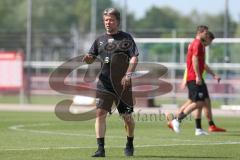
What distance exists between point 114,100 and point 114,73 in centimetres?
41

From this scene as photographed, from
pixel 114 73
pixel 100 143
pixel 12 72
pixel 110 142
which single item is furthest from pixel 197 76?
pixel 12 72

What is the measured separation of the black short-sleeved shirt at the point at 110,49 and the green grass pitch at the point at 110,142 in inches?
46.0

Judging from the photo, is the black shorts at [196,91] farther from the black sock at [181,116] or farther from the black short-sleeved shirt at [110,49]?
the black short-sleeved shirt at [110,49]

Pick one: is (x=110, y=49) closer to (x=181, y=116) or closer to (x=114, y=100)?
(x=114, y=100)

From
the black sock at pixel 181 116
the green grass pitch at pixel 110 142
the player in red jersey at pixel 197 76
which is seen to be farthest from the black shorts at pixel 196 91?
the green grass pitch at pixel 110 142

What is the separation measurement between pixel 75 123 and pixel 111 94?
9151 millimetres

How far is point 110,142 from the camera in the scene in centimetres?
1573

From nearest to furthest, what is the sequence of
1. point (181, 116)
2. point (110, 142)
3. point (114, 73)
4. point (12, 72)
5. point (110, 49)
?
1. point (110, 49)
2. point (114, 73)
3. point (110, 142)
4. point (181, 116)
5. point (12, 72)

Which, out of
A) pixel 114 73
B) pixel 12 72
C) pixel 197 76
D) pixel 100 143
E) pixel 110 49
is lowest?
pixel 12 72

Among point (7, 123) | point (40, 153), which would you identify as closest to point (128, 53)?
point (40, 153)

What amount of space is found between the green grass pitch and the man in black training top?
0.53 metres

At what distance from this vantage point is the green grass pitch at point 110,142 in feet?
43.3

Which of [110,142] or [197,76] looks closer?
[110,142]

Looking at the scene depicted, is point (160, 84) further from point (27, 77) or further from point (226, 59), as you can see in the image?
point (27, 77)
